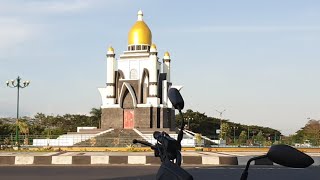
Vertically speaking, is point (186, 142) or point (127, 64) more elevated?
point (127, 64)

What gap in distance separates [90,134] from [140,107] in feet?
18.7

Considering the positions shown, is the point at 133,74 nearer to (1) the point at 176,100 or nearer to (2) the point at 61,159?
(2) the point at 61,159

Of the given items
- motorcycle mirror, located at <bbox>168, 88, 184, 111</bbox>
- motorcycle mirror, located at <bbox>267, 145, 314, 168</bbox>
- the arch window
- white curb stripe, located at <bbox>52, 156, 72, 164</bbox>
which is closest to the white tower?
the arch window

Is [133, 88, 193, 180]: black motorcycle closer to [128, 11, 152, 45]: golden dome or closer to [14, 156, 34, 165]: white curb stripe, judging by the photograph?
[14, 156, 34, 165]: white curb stripe

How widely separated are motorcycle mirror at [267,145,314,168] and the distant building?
139 ft

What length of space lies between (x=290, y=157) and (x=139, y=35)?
47.2m

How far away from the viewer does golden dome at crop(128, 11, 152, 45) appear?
1923 inches

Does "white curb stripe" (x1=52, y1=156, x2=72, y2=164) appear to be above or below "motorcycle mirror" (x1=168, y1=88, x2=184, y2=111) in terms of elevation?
below

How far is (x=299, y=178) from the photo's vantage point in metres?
11.9

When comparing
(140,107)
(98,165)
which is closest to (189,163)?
(98,165)

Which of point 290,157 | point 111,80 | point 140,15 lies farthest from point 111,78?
point 290,157

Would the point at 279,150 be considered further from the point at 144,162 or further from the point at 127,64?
the point at 127,64

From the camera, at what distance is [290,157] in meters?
2.26

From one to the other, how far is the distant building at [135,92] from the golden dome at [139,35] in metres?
1.85
